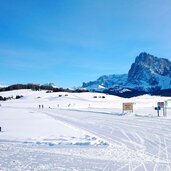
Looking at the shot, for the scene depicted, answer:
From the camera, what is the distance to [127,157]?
13789mm

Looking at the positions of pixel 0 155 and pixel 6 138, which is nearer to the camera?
pixel 0 155

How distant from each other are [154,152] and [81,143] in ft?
13.7

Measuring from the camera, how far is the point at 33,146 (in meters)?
16.7

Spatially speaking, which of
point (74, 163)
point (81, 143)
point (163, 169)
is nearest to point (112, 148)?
point (81, 143)

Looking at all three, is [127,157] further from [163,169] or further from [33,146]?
[33,146]

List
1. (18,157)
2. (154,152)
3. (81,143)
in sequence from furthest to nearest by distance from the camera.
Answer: (81,143) < (154,152) < (18,157)

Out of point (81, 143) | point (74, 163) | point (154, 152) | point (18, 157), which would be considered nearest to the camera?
point (74, 163)

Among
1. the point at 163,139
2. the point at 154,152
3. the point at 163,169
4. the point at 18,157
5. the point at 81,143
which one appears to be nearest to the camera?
the point at 163,169

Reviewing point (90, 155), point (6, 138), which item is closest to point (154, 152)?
point (90, 155)

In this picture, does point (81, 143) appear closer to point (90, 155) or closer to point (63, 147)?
point (63, 147)

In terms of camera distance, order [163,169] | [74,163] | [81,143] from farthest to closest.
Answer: [81,143]
[74,163]
[163,169]

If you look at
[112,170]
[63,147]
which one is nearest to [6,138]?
[63,147]

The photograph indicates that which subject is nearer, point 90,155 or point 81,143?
point 90,155

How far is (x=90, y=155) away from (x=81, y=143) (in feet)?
10.8
